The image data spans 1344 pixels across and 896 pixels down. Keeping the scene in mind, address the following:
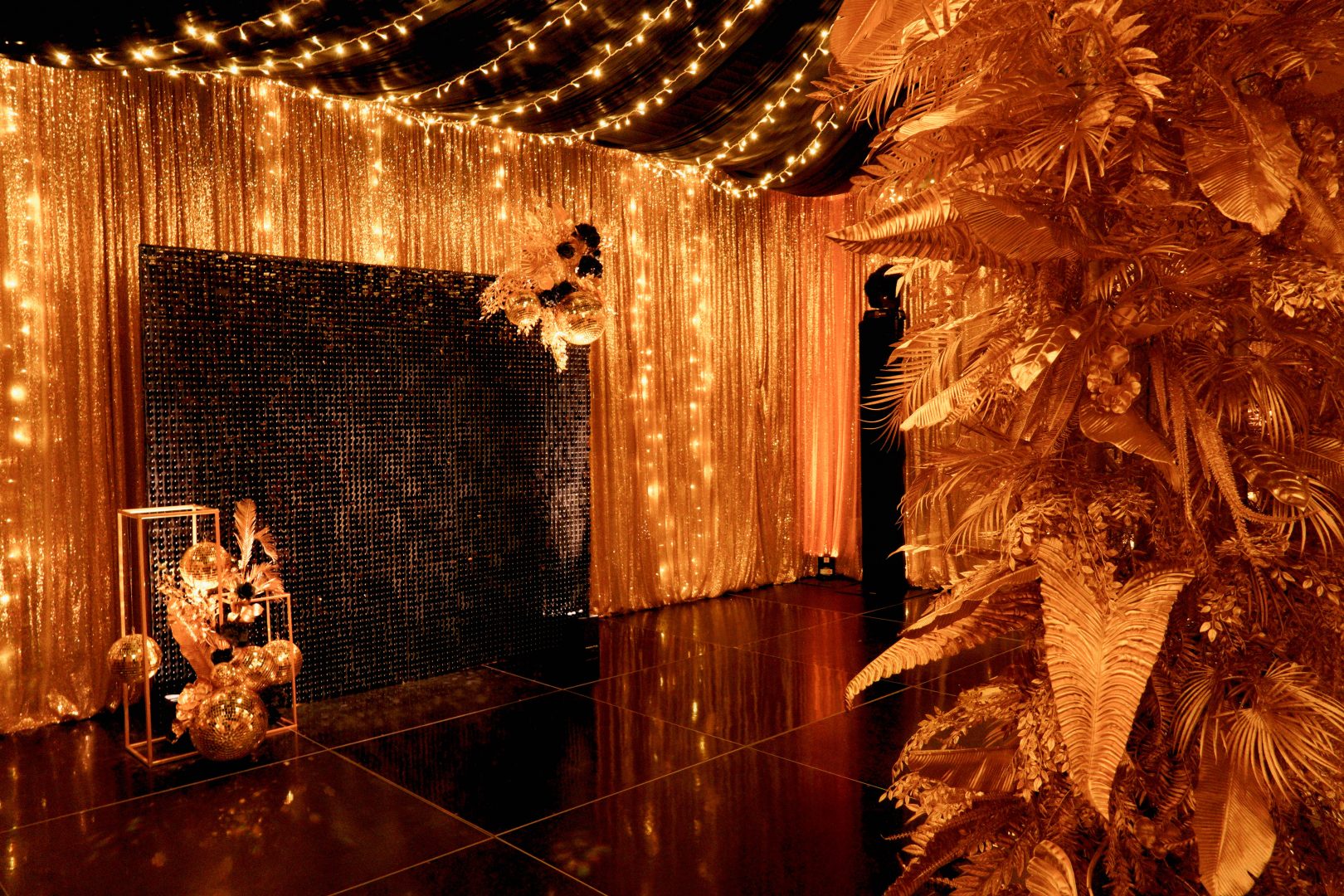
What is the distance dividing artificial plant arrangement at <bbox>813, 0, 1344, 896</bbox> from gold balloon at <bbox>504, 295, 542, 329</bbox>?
3900mm

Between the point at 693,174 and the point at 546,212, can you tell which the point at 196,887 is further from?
the point at 693,174

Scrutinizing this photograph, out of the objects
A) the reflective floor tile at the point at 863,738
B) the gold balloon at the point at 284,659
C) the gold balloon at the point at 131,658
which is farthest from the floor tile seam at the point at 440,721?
the reflective floor tile at the point at 863,738

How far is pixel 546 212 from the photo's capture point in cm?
507

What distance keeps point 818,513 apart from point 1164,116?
22.4ft

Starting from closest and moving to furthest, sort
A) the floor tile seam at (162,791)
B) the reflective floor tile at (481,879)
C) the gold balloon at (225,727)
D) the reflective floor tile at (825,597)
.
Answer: the reflective floor tile at (481,879) < the floor tile seam at (162,791) < the gold balloon at (225,727) < the reflective floor tile at (825,597)

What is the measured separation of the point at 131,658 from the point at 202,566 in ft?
1.66

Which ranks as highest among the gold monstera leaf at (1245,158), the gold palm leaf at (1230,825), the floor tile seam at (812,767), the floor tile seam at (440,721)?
the gold monstera leaf at (1245,158)

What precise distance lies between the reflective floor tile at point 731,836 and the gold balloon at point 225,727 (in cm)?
134

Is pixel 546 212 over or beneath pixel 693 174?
beneath

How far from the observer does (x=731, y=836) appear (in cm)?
301

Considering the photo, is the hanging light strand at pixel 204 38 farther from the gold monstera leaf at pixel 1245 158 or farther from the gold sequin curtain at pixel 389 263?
the gold monstera leaf at pixel 1245 158

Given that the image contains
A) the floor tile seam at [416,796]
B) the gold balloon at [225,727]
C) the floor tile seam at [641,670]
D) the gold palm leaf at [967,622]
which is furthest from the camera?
the floor tile seam at [641,670]

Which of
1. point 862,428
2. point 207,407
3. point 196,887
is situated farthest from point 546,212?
point 196,887

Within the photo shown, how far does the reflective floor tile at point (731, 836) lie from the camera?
2.71 m
